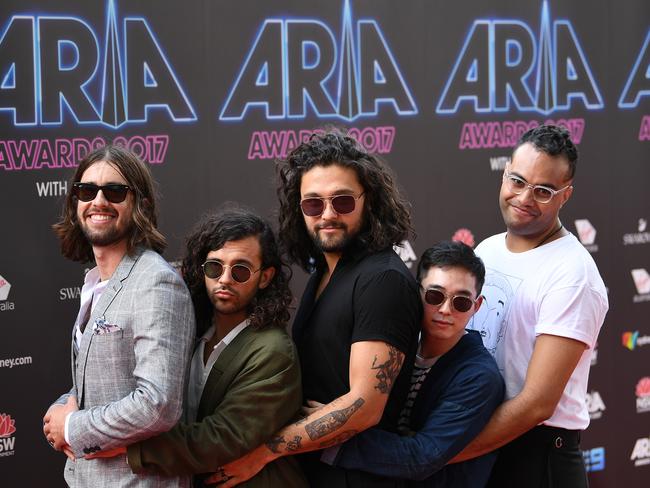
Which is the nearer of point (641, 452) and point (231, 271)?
point (231, 271)

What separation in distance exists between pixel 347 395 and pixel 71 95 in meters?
1.94

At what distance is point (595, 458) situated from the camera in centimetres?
519

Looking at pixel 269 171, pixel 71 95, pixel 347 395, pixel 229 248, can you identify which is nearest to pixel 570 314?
pixel 347 395

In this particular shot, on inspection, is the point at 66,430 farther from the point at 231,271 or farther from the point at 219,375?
the point at 231,271

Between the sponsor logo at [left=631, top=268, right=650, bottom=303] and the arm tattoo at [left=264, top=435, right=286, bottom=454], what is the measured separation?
3441 millimetres

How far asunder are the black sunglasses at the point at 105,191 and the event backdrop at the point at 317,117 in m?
1.25

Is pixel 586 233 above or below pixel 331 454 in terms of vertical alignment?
above

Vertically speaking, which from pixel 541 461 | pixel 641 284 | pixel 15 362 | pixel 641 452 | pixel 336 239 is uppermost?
pixel 336 239

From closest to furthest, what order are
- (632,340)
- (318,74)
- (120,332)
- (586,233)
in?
1. (120,332)
2. (318,74)
3. (586,233)
4. (632,340)

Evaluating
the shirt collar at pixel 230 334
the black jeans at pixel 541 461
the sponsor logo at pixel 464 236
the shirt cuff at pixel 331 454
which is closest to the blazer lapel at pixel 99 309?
the shirt collar at pixel 230 334

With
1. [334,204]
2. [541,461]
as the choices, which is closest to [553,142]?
[334,204]

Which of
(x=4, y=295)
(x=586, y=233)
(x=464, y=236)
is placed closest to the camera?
(x=4, y=295)

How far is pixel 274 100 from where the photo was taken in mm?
4160

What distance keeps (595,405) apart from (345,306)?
319 cm
